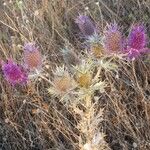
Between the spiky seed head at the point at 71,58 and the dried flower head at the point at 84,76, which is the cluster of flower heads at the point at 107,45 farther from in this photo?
the dried flower head at the point at 84,76

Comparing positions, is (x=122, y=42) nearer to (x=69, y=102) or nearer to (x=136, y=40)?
(x=136, y=40)

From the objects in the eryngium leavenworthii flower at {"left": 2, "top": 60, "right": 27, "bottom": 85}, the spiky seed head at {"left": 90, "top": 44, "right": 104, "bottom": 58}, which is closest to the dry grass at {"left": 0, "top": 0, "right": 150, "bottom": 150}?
the eryngium leavenworthii flower at {"left": 2, "top": 60, "right": 27, "bottom": 85}

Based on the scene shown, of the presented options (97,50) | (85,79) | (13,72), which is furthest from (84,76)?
(13,72)

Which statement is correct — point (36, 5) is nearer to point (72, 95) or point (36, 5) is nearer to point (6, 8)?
point (6, 8)

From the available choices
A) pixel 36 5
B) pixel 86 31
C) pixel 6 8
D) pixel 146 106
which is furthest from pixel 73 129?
pixel 6 8

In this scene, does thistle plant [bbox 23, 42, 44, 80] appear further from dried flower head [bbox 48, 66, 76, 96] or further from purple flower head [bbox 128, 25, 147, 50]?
purple flower head [bbox 128, 25, 147, 50]

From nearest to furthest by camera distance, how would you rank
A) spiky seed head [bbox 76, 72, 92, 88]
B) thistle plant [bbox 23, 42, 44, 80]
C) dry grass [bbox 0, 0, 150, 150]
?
spiky seed head [bbox 76, 72, 92, 88] < thistle plant [bbox 23, 42, 44, 80] < dry grass [bbox 0, 0, 150, 150]
